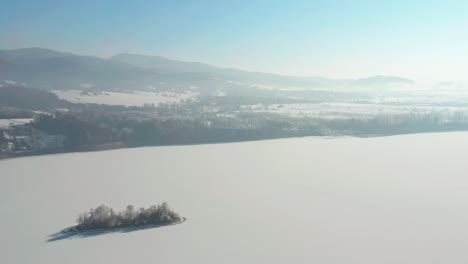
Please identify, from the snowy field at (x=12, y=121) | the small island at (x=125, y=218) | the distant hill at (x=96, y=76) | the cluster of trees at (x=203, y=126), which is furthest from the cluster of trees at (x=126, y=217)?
the distant hill at (x=96, y=76)

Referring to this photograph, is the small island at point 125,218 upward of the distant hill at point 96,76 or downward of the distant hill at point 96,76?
downward

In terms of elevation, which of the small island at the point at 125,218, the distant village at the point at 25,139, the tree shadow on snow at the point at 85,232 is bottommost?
the tree shadow on snow at the point at 85,232

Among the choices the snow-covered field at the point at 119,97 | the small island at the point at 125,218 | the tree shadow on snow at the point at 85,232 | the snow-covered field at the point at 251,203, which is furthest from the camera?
the snow-covered field at the point at 119,97

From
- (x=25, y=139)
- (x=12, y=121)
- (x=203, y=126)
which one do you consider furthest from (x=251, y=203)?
(x=12, y=121)

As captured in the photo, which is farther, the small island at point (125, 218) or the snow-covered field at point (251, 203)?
the small island at point (125, 218)

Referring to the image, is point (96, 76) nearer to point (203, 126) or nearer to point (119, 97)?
point (119, 97)

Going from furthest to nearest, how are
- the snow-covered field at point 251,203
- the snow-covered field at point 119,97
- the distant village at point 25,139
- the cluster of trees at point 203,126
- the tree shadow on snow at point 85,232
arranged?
1. the snow-covered field at point 119,97
2. the cluster of trees at point 203,126
3. the distant village at point 25,139
4. the tree shadow on snow at point 85,232
5. the snow-covered field at point 251,203

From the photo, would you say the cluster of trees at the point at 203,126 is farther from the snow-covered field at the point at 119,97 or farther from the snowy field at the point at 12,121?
the snow-covered field at the point at 119,97

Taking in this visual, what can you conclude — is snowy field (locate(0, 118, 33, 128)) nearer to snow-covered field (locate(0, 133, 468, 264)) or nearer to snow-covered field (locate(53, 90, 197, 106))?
snow-covered field (locate(0, 133, 468, 264))
